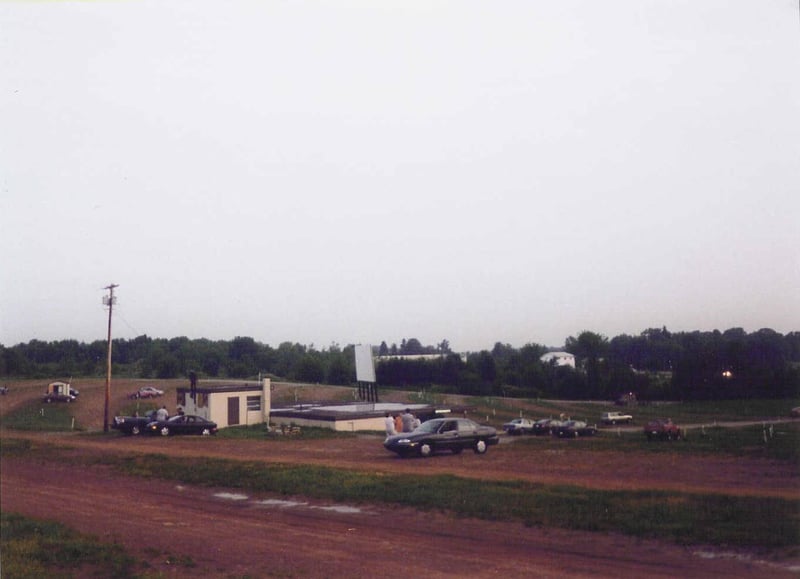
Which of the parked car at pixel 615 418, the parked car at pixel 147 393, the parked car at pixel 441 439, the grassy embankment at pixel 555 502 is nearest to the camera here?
the grassy embankment at pixel 555 502

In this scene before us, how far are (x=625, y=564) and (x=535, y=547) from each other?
161 centimetres

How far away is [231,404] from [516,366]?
67739mm

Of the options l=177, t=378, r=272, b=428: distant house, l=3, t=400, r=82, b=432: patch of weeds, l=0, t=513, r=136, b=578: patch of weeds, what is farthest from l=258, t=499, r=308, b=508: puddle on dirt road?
l=3, t=400, r=82, b=432: patch of weeds

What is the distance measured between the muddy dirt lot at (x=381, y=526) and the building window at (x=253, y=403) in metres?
18.3

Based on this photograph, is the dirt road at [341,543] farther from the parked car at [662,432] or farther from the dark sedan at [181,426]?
the parked car at [662,432]

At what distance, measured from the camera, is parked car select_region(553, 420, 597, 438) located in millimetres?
36219

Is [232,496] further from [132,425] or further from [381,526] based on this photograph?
[132,425]

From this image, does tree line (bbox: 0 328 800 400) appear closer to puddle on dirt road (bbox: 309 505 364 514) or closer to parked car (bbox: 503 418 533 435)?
parked car (bbox: 503 418 533 435)

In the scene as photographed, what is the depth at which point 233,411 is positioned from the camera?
4234 cm

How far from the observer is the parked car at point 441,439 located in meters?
23.8

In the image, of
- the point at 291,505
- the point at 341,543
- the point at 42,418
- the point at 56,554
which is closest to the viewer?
the point at 56,554

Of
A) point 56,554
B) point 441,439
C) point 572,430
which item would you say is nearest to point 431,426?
point 441,439

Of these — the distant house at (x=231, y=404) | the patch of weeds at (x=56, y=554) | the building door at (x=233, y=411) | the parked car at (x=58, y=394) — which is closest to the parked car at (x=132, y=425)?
the distant house at (x=231, y=404)

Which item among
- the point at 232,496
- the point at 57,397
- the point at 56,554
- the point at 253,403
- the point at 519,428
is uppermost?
the point at 57,397
